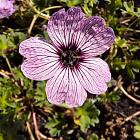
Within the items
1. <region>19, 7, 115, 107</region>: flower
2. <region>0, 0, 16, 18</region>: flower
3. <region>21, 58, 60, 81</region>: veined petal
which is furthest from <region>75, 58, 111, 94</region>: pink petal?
<region>0, 0, 16, 18</region>: flower

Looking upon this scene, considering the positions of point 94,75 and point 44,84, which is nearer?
point 94,75

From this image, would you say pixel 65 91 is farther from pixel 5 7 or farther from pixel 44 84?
pixel 5 7

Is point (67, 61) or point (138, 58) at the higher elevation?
point (67, 61)

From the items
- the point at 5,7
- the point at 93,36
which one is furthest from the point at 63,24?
the point at 5,7

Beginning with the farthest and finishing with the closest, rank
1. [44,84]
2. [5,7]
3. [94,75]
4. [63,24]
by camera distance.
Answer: [44,84] < [5,7] < [94,75] < [63,24]

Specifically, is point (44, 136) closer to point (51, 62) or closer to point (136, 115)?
point (136, 115)

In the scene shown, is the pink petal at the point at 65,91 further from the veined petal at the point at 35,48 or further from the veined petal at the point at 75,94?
the veined petal at the point at 35,48

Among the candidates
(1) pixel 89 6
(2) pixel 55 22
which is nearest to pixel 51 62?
(2) pixel 55 22

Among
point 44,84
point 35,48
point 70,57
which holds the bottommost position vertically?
point 44,84
